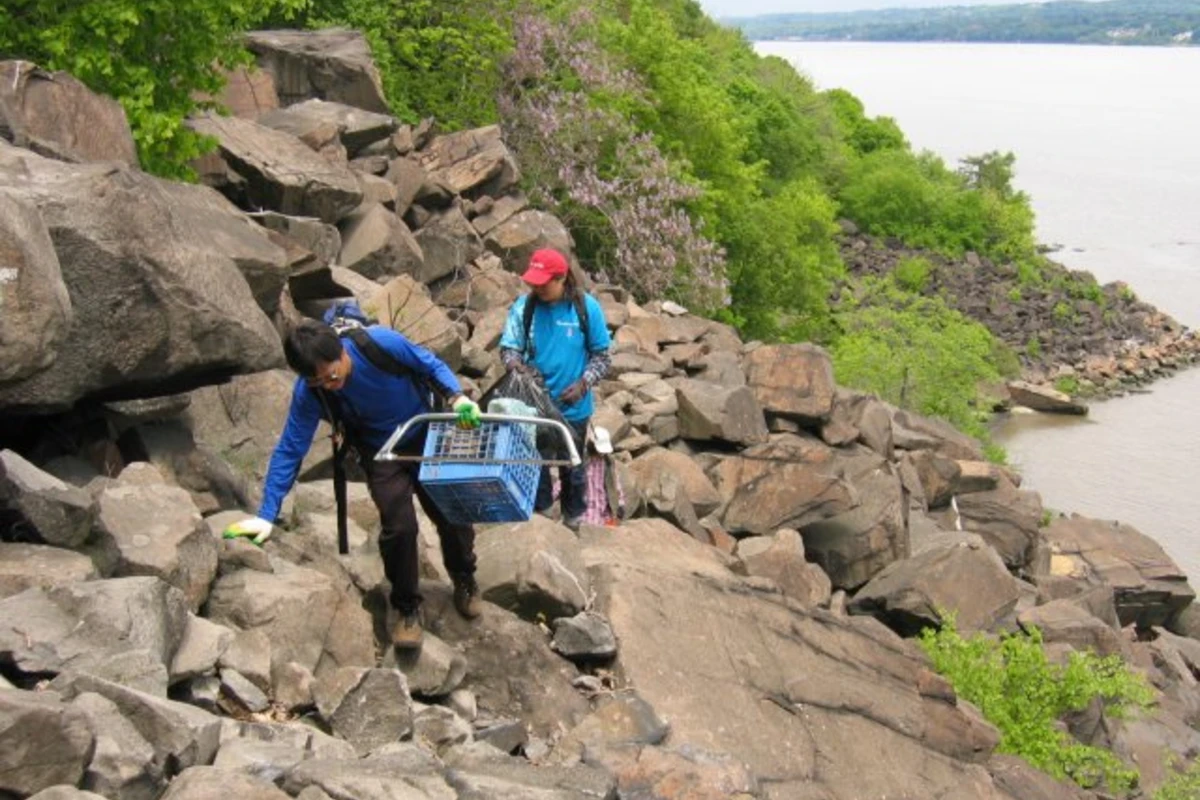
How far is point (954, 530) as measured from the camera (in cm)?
1748

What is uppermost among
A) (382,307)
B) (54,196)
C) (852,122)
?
(54,196)

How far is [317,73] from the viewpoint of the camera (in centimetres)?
2198

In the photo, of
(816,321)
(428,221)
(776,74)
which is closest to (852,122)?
(776,74)

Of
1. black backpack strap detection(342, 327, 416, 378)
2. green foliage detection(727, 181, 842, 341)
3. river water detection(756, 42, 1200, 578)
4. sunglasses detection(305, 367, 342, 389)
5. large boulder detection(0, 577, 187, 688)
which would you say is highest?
black backpack strap detection(342, 327, 416, 378)

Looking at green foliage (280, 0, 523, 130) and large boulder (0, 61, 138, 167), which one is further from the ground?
large boulder (0, 61, 138, 167)

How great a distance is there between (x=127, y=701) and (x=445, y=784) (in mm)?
1344

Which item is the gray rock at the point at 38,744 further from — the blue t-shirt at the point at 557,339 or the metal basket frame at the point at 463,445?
the blue t-shirt at the point at 557,339

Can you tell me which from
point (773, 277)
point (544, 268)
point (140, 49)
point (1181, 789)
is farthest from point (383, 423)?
point (773, 277)

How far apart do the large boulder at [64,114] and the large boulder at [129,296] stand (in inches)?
95.1

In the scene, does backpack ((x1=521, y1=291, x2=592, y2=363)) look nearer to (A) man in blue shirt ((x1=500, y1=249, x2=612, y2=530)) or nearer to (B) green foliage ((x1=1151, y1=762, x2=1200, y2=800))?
(A) man in blue shirt ((x1=500, y1=249, x2=612, y2=530))

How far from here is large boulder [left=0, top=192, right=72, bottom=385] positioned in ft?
24.2

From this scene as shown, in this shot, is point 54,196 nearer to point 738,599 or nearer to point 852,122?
point 738,599

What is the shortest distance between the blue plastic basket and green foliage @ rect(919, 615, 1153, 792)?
Answer: 17.0 feet

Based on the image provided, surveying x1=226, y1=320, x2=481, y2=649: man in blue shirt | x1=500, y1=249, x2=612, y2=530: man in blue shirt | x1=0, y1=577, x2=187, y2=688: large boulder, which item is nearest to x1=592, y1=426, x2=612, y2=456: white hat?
x1=500, y1=249, x2=612, y2=530: man in blue shirt
